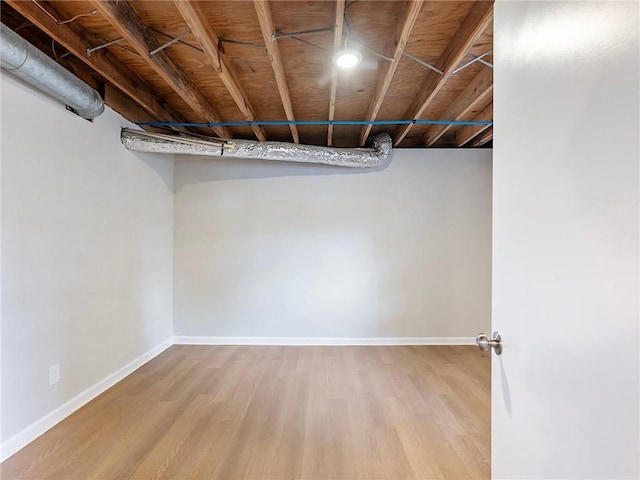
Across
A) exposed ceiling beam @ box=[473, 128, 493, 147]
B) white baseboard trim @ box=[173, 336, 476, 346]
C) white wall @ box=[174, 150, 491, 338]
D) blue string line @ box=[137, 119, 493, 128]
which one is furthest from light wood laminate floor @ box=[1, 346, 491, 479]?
exposed ceiling beam @ box=[473, 128, 493, 147]

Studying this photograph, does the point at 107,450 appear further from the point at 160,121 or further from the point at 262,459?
the point at 160,121

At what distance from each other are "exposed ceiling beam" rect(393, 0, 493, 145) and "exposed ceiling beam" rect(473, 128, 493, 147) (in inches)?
49.7

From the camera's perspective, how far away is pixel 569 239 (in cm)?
70

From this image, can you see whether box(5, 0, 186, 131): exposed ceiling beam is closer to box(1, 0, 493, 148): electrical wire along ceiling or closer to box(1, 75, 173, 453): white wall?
box(1, 0, 493, 148): electrical wire along ceiling

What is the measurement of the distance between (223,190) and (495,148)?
328 centimetres

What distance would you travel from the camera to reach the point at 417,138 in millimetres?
3857

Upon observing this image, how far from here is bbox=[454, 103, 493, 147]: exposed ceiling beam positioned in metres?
2.98

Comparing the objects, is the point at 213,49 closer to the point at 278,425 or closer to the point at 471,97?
the point at 471,97

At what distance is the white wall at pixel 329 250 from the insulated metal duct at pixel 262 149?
295 mm

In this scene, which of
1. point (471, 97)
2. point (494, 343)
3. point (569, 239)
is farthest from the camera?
point (471, 97)

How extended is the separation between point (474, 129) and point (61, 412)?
4.23m

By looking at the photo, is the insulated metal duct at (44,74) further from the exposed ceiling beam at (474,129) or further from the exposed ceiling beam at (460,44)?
the exposed ceiling beam at (474,129)

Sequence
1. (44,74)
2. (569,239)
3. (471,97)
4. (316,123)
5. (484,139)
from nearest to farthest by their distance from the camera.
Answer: (569,239) → (44,74) → (471,97) → (316,123) → (484,139)

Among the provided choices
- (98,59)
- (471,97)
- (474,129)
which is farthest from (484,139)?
(98,59)
